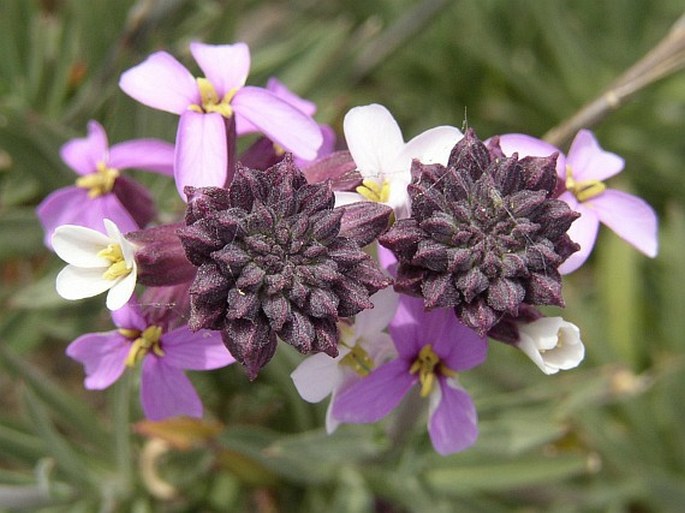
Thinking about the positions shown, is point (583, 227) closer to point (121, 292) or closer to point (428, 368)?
point (428, 368)

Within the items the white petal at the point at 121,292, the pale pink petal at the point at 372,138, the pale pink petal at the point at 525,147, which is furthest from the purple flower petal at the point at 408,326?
the white petal at the point at 121,292

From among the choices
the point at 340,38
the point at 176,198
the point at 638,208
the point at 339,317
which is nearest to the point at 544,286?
the point at 339,317

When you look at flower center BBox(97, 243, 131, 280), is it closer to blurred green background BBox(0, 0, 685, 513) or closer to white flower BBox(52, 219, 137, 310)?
white flower BBox(52, 219, 137, 310)

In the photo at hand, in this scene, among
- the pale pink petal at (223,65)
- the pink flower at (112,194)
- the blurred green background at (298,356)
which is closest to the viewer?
the pale pink petal at (223,65)

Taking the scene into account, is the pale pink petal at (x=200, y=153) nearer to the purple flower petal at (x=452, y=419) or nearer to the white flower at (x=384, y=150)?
the white flower at (x=384, y=150)

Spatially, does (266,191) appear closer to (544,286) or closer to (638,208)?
(544,286)

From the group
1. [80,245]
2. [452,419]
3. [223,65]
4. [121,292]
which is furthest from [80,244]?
[452,419]
